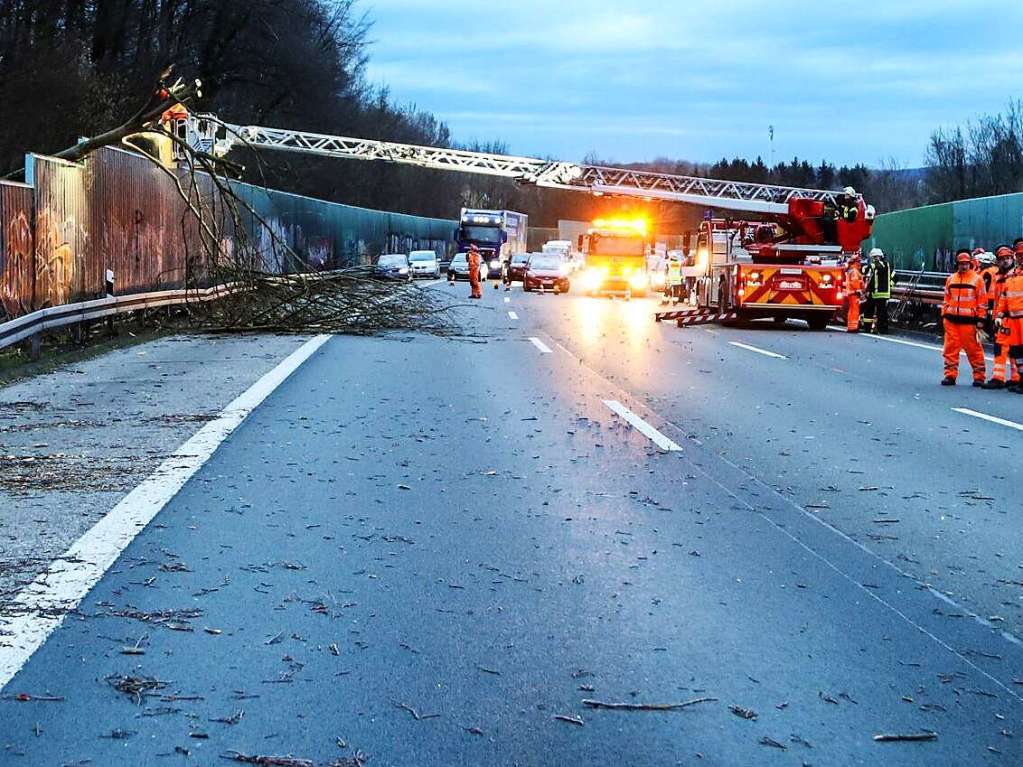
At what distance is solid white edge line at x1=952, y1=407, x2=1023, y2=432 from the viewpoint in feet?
40.5

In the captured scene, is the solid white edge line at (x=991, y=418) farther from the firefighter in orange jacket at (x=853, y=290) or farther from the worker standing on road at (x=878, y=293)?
the firefighter in orange jacket at (x=853, y=290)

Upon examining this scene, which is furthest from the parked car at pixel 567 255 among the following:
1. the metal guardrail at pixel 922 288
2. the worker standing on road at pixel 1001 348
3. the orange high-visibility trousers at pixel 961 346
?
the orange high-visibility trousers at pixel 961 346

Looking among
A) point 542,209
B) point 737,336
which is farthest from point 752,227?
point 542,209

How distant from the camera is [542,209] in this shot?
169125 millimetres

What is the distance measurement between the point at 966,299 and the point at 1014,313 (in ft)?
1.90

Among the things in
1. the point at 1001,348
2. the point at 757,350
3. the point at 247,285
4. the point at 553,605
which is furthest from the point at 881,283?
the point at 553,605

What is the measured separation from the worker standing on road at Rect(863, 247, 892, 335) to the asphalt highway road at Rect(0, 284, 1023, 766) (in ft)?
53.5

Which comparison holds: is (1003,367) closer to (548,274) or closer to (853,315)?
(853,315)

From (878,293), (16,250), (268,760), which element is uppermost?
(16,250)

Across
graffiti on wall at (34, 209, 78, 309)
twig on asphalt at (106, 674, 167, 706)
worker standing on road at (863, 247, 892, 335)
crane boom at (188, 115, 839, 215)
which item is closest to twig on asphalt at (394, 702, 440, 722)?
twig on asphalt at (106, 674, 167, 706)

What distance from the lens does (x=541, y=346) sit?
69.6ft

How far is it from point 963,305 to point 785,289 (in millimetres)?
11901

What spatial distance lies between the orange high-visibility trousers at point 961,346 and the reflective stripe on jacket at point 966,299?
88 mm

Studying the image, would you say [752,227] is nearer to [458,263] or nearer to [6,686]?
[6,686]
